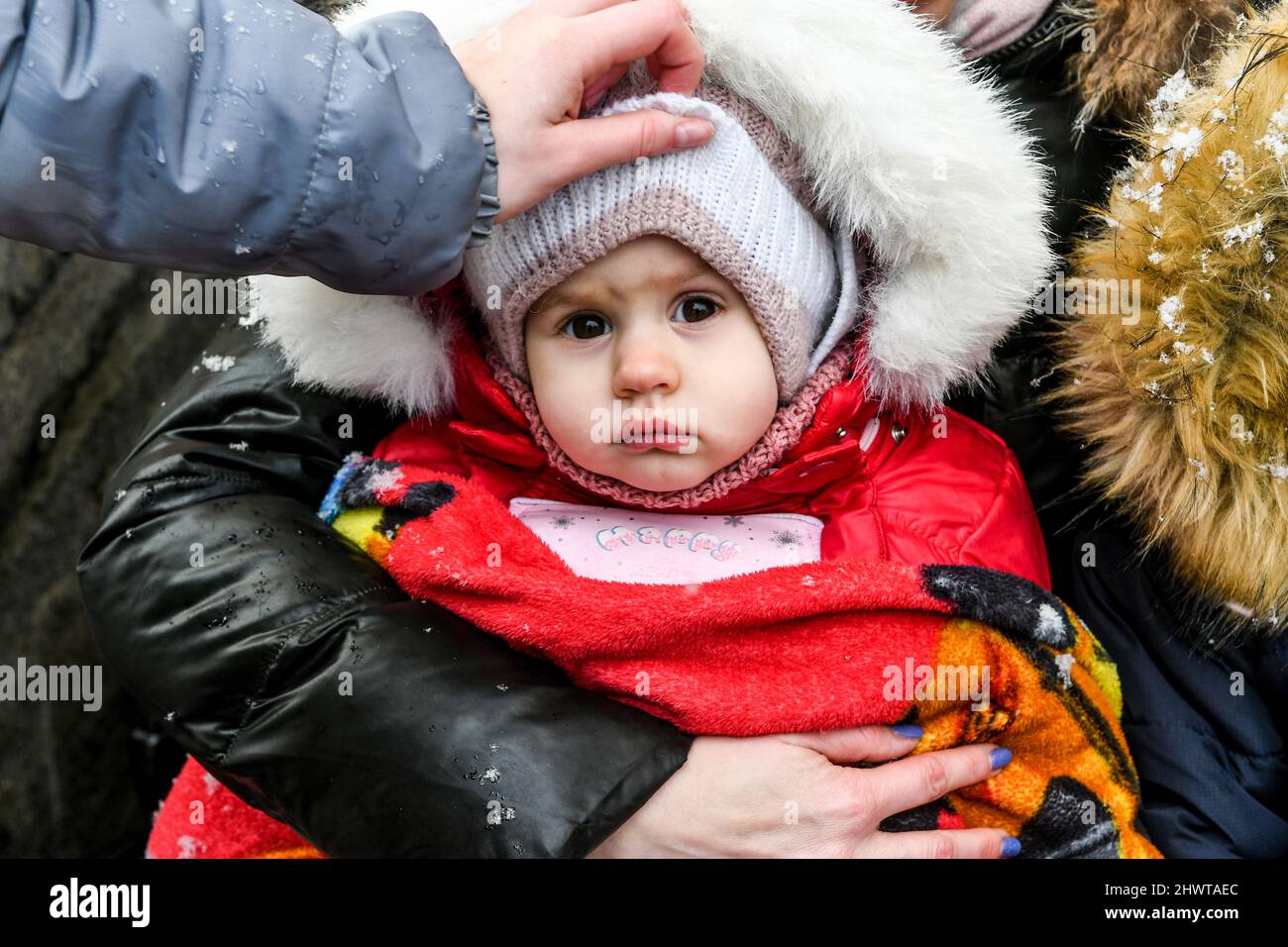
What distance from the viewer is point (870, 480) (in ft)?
4.44

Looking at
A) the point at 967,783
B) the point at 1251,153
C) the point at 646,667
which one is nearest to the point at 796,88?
the point at 1251,153

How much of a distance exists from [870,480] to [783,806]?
0.44m

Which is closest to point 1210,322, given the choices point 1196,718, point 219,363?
point 1196,718

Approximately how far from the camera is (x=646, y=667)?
1194 millimetres

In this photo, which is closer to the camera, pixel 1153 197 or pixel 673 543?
pixel 1153 197

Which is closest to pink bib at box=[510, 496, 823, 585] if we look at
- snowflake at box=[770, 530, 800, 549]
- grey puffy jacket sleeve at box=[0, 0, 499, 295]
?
snowflake at box=[770, 530, 800, 549]

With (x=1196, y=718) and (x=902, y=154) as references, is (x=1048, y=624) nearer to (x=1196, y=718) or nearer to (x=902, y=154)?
(x=1196, y=718)

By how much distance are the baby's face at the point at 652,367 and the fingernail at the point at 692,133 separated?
112 mm

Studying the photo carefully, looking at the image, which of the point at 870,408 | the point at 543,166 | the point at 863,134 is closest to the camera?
the point at 543,166

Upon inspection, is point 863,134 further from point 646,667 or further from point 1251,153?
point 646,667

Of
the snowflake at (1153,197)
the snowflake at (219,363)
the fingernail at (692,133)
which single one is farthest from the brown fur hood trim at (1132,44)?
the snowflake at (219,363)

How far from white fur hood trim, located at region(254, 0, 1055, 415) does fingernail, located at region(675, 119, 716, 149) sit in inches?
3.8

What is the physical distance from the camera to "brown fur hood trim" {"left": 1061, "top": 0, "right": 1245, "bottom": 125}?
121cm
